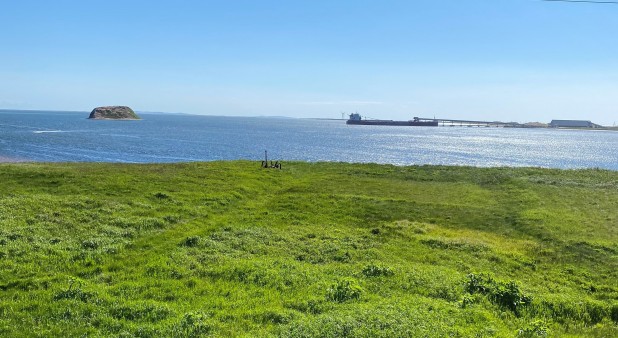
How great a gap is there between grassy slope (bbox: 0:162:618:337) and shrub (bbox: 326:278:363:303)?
0.08m

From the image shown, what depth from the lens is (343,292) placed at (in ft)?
51.5

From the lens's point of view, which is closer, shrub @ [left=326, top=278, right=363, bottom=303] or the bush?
shrub @ [left=326, top=278, right=363, bottom=303]

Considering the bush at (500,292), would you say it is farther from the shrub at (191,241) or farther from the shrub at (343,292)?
the shrub at (191,241)

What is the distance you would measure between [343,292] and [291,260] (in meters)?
4.88

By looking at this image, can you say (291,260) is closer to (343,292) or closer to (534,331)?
(343,292)

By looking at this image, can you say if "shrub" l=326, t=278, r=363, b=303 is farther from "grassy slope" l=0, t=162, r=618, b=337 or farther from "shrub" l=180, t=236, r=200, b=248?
"shrub" l=180, t=236, r=200, b=248

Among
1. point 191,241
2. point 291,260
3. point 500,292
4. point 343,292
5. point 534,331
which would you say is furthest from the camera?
point 191,241

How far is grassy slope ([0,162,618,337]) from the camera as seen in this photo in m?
13.6

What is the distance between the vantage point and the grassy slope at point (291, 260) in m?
13.6

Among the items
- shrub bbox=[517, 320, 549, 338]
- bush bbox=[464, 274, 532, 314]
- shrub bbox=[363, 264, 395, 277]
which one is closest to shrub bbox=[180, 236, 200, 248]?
shrub bbox=[363, 264, 395, 277]

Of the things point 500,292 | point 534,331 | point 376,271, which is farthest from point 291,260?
point 534,331

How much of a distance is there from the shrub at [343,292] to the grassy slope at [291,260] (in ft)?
0.28

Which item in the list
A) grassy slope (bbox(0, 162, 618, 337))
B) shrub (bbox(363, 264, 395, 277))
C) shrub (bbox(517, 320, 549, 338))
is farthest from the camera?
shrub (bbox(363, 264, 395, 277))

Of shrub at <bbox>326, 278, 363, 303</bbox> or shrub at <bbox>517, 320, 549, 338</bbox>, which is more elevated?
shrub at <bbox>326, 278, 363, 303</bbox>
